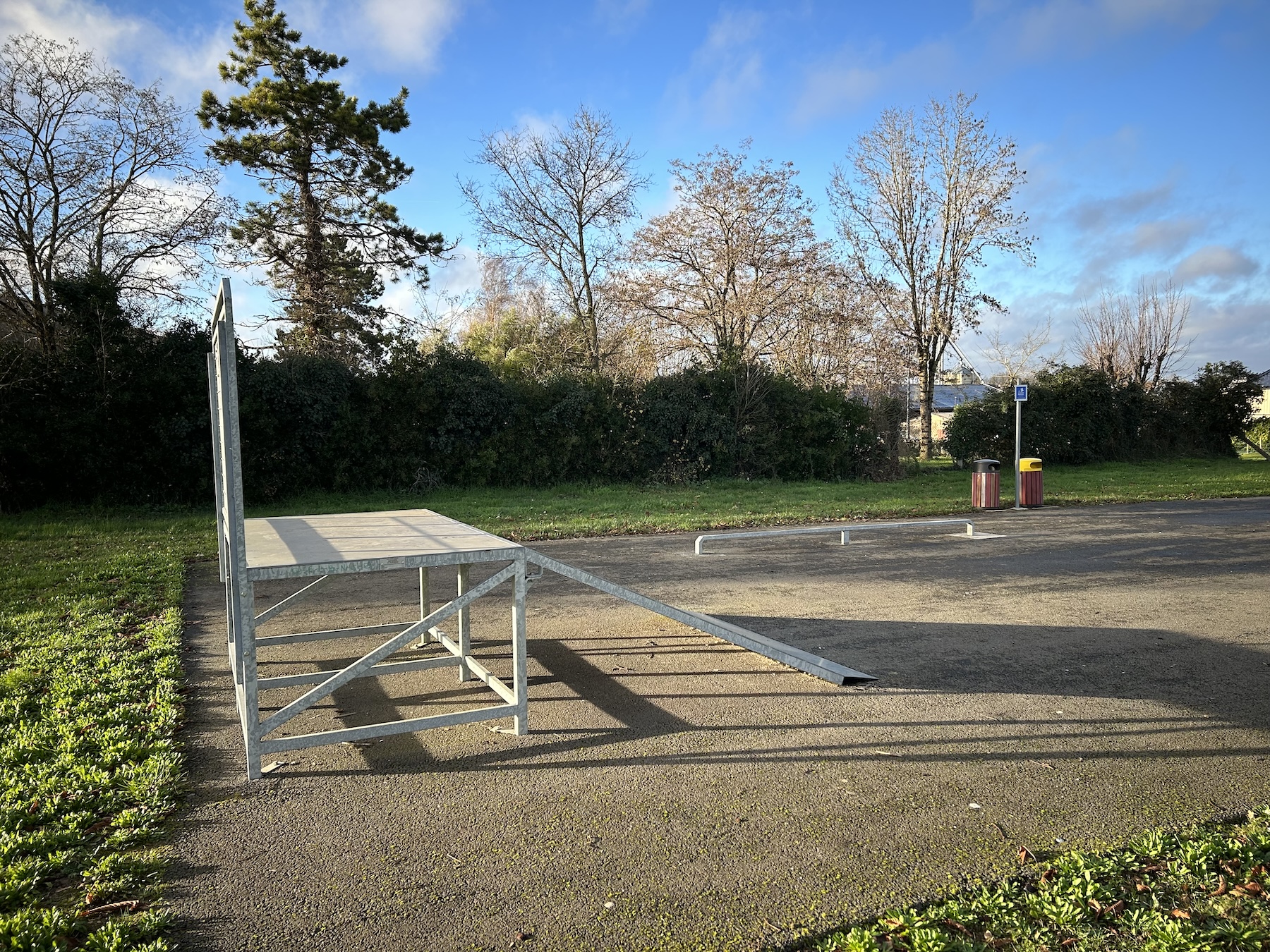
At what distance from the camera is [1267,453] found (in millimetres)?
29797

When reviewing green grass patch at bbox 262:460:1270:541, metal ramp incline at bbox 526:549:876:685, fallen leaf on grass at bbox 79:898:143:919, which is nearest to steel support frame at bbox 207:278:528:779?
metal ramp incline at bbox 526:549:876:685

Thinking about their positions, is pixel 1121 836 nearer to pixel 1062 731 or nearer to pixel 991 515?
pixel 1062 731

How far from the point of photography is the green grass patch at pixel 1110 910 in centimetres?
250

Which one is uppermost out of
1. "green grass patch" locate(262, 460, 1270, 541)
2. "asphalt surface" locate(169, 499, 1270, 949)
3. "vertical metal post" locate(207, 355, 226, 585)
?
"vertical metal post" locate(207, 355, 226, 585)

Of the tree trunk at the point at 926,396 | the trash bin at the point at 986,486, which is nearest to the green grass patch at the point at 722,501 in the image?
the trash bin at the point at 986,486

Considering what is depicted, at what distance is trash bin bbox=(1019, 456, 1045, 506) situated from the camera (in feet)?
50.9

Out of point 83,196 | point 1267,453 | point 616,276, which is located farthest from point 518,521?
point 1267,453

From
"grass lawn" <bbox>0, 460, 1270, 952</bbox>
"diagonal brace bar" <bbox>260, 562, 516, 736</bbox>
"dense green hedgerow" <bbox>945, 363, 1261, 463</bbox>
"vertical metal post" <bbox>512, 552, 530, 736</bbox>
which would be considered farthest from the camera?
"dense green hedgerow" <bbox>945, 363, 1261, 463</bbox>

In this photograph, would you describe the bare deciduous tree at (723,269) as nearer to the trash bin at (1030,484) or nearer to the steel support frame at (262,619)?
the trash bin at (1030,484)

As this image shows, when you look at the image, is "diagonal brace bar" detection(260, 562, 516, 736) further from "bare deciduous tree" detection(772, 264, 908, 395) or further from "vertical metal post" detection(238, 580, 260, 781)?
"bare deciduous tree" detection(772, 264, 908, 395)

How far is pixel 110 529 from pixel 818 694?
38.6 ft

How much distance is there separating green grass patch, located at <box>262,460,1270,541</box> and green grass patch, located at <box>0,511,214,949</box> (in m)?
5.51

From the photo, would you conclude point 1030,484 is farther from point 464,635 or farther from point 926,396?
point 926,396

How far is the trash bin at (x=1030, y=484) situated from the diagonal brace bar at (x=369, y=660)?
13.6 metres
